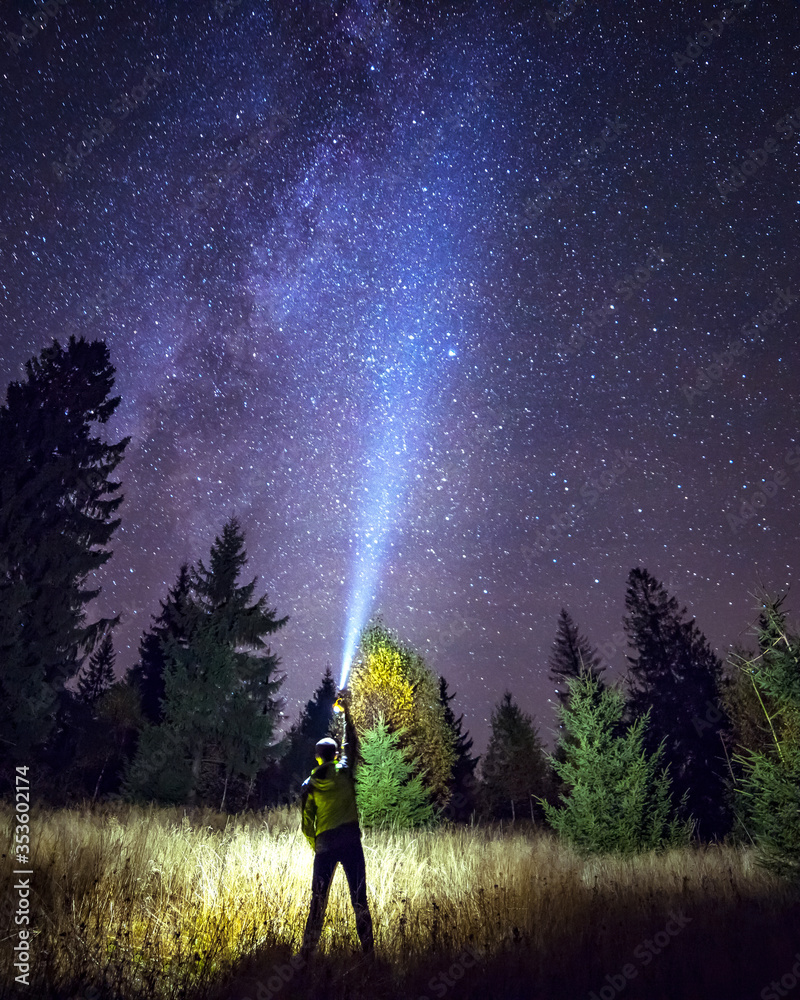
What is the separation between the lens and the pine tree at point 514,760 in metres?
41.2

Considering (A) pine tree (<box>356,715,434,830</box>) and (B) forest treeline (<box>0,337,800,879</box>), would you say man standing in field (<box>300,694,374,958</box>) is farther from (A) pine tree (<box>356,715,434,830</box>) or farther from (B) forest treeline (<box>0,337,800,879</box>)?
(A) pine tree (<box>356,715,434,830</box>)

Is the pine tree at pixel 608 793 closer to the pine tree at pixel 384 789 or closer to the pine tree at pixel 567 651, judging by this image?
the pine tree at pixel 384 789

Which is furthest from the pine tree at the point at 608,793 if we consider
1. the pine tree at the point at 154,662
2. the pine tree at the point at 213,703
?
the pine tree at the point at 154,662

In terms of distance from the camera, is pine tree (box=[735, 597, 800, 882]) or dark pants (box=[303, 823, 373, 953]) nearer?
dark pants (box=[303, 823, 373, 953])

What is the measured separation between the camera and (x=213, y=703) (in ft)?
74.8

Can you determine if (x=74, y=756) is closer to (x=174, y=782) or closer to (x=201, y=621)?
(x=174, y=782)

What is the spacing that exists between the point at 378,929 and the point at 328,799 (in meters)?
1.51

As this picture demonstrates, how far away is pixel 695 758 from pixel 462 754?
22691 millimetres

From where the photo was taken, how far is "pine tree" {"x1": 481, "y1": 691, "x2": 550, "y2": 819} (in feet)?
135

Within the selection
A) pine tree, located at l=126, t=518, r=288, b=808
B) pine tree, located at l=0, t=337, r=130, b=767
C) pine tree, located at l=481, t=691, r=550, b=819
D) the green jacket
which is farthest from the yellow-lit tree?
pine tree, located at l=481, t=691, r=550, b=819

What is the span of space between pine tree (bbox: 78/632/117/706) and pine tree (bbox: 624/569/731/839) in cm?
3899

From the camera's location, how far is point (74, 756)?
26141 millimetres

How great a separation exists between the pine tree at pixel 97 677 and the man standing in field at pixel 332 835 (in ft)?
135

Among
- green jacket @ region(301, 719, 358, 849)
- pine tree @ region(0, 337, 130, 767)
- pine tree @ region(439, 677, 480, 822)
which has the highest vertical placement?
pine tree @ region(0, 337, 130, 767)
